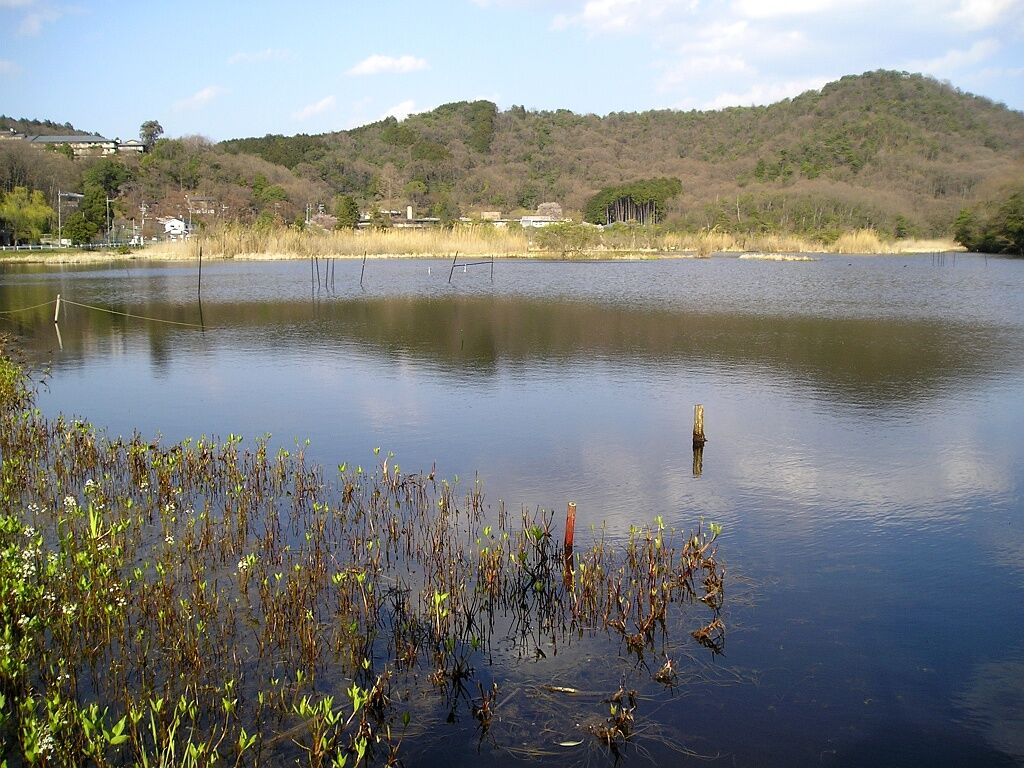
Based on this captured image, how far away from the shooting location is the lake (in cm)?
475

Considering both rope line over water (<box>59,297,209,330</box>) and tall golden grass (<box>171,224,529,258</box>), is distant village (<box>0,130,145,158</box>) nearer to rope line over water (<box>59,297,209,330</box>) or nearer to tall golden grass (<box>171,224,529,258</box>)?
tall golden grass (<box>171,224,529,258</box>)

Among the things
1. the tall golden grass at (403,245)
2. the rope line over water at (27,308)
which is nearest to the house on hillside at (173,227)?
the tall golden grass at (403,245)

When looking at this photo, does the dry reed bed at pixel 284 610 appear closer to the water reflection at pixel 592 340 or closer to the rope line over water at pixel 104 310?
the water reflection at pixel 592 340

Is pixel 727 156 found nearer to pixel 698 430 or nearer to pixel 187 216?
pixel 187 216

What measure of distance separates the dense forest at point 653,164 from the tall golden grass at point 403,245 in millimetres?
12253

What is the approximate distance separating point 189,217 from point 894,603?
71.5m

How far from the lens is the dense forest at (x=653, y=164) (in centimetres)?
7412

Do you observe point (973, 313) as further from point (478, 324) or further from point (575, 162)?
point (575, 162)

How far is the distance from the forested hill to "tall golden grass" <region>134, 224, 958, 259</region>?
508 inches

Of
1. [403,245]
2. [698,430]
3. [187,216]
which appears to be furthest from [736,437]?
[187,216]

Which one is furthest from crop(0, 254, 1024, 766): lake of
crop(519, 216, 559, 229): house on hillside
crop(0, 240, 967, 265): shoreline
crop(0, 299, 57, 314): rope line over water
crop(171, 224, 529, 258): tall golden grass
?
crop(519, 216, 559, 229): house on hillside

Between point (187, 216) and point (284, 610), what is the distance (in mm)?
72000

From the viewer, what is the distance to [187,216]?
7094 centimetres

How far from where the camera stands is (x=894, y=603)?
19.2ft
